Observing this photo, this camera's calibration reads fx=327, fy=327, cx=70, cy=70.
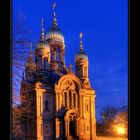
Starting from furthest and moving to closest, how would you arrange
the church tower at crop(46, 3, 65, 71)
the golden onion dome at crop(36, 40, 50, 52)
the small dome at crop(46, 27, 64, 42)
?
the golden onion dome at crop(36, 40, 50, 52) → the church tower at crop(46, 3, 65, 71) → the small dome at crop(46, 27, 64, 42)

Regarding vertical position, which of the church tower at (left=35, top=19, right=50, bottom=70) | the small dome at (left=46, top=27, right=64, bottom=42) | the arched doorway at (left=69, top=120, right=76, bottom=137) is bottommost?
the arched doorway at (left=69, top=120, right=76, bottom=137)

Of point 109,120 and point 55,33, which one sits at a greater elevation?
point 55,33

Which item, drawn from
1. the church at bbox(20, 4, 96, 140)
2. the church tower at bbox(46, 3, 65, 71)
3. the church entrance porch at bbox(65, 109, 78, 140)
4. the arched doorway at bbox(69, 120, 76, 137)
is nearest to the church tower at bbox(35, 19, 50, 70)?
the church at bbox(20, 4, 96, 140)

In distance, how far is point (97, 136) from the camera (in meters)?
7.36

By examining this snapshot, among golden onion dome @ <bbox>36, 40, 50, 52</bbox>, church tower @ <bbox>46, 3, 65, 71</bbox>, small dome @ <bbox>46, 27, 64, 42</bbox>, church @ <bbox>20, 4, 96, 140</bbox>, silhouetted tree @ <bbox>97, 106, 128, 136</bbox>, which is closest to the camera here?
silhouetted tree @ <bbox>97, 106, 128, 136</bbox>

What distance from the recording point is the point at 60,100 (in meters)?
8.94

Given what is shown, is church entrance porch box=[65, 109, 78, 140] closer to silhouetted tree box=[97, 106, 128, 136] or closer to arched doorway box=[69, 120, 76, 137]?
arched doorway box=[69, 120, 76, 137]

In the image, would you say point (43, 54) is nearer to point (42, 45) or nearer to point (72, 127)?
point (42, 45)

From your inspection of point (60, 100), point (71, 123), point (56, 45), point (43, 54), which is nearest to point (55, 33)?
point (56, 45)

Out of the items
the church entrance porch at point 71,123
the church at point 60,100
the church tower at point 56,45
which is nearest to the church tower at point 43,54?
the church at point 60,100

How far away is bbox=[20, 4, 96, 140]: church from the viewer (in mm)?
7930

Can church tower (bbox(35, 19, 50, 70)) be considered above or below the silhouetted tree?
above

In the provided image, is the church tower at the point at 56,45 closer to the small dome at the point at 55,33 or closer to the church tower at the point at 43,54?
the small dome at the point at 55,33
